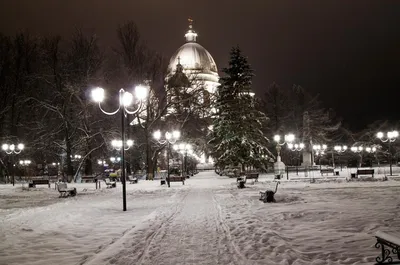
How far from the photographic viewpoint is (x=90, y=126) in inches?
1460

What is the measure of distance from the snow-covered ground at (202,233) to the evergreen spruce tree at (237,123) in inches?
972

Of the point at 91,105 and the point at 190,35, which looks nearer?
the point at 91,105

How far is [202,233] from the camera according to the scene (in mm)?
9227

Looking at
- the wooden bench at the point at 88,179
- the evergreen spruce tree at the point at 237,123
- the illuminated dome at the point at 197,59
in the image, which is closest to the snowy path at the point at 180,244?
the wooden bench at the point at 88,179

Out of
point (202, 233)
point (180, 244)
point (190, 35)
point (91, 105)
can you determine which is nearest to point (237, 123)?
point (91, 105)

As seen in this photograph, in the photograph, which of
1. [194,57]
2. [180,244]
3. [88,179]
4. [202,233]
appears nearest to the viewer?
[180,244]

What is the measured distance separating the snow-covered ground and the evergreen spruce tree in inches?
972

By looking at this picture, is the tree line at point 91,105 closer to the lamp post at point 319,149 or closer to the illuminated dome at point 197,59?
the lamp post at point 319,149

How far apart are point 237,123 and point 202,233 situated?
31.6 m

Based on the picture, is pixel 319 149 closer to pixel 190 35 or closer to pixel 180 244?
pixel 180 244

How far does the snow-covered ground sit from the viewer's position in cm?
712

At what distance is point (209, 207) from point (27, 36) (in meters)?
32.4

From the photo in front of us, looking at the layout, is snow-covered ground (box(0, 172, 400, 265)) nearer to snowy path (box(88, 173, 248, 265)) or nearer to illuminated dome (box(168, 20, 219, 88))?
snowy path (box(88, 173, 248, 265))

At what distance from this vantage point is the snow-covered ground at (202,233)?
712cm
